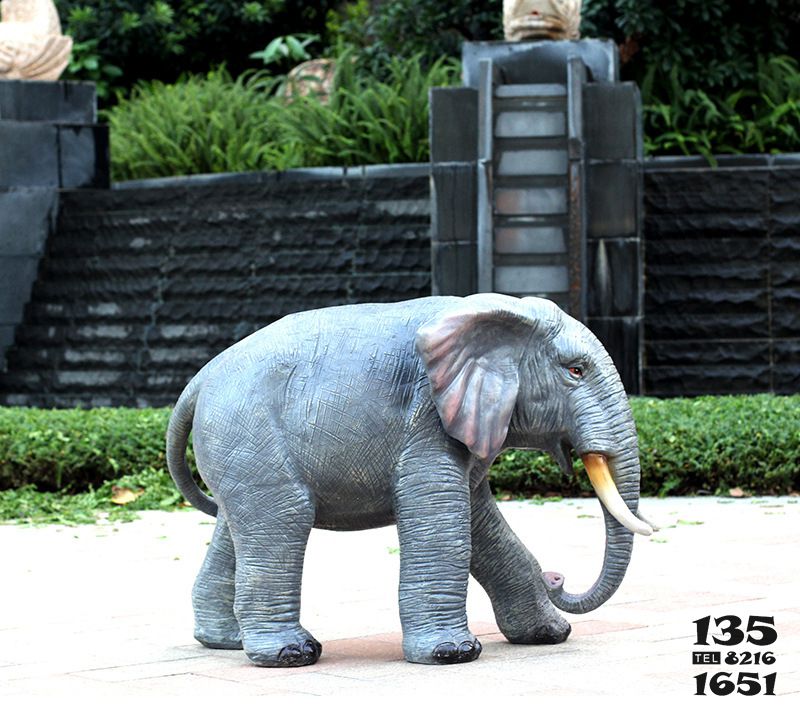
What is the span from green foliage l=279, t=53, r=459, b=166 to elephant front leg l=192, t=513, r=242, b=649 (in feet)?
32.2

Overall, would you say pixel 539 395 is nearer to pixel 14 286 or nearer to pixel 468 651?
pixel 468 651

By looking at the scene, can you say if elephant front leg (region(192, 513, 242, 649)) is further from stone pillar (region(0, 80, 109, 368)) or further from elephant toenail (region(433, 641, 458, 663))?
stone pillar (region(0, 80, 109, 368))

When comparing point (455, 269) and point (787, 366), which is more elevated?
point (455, 269)

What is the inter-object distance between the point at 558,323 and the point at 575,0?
9.17 meters

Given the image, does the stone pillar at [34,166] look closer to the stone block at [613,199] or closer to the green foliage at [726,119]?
the green foliage at [726,119]

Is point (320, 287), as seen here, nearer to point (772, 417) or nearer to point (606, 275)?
point (606, 275)

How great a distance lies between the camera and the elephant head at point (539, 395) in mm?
5285

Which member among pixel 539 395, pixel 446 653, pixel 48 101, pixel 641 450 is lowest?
pixel 641 450

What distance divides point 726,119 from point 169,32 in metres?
11.6

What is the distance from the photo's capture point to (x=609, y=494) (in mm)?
5383

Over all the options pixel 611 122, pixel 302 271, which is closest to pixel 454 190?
pixel 611 122

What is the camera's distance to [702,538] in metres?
8.41

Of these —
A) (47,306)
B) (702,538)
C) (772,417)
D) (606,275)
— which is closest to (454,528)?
(702,538)

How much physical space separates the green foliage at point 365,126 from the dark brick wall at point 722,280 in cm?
248
